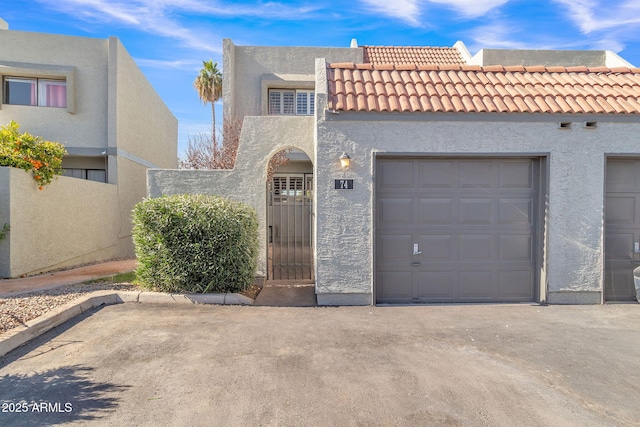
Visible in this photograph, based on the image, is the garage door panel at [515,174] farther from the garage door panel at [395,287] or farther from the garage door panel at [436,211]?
the garage door panel at [395,287]

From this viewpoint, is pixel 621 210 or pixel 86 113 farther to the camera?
pixel 86 113

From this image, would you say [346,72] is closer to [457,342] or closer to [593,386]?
[457,342]

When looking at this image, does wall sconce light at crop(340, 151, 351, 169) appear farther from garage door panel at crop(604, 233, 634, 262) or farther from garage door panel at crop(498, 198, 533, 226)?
garage door panel at crop(604, 233, 634, 262)

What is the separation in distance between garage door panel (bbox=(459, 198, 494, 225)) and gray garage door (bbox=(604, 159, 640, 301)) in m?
2.19

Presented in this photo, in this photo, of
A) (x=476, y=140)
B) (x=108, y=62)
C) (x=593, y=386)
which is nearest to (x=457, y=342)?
(x=593, y=386)

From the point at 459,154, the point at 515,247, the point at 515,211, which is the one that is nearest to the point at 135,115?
the point at 459,154

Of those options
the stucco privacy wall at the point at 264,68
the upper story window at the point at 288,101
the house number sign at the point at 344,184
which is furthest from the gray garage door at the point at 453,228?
the stucco privacy wall at the point at 264,68

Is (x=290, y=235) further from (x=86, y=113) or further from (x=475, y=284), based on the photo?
(x=86, y=113)

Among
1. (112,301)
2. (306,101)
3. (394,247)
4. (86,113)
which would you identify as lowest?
(112,301)

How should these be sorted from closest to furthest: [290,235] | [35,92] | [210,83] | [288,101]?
[290,235] → [35,92] → [288,101] → [210,83]

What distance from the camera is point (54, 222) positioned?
10.3 metres

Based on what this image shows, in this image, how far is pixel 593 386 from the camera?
3.78 meters

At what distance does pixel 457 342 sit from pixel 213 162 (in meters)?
13.3

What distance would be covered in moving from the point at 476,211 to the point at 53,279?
9.23 metres
